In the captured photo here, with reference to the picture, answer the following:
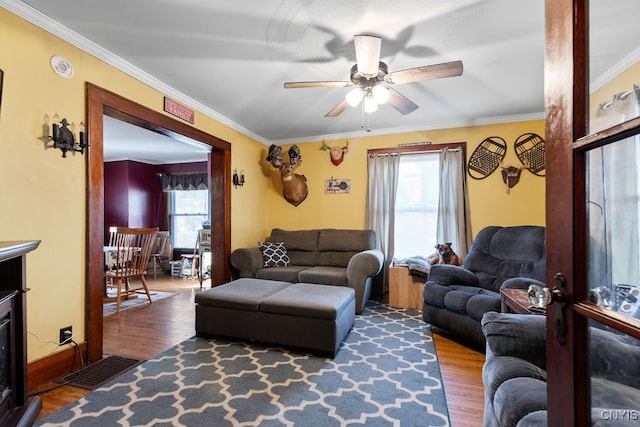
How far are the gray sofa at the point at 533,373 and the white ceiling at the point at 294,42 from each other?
185 cm

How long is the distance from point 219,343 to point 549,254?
2.60 m

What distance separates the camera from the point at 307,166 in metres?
4.76

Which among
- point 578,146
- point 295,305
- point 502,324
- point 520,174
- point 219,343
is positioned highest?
point 520,174

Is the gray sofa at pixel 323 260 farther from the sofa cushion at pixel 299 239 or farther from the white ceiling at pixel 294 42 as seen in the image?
the white ceiling at pixel 294 42

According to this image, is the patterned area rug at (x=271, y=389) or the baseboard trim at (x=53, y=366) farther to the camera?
the baseboard trim at (x=53, y=366)

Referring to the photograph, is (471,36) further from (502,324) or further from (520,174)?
(520,174)

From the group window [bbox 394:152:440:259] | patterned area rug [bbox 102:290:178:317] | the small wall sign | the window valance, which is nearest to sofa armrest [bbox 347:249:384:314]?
window [bbox 394:152:440:259]

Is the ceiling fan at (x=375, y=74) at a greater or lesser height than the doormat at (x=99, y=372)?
greater

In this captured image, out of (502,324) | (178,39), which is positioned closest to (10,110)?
(178,39)

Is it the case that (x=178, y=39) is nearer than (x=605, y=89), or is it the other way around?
(x=605, y=89)

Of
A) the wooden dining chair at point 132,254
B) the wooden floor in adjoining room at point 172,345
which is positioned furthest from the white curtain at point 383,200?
the wooden dining chair at point 132,254

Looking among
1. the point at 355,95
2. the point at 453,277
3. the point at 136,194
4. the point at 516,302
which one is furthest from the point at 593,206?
the point at 136,194

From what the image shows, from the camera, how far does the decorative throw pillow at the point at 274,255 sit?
4.01 meters

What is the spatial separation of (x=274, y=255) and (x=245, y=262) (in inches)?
16.6
